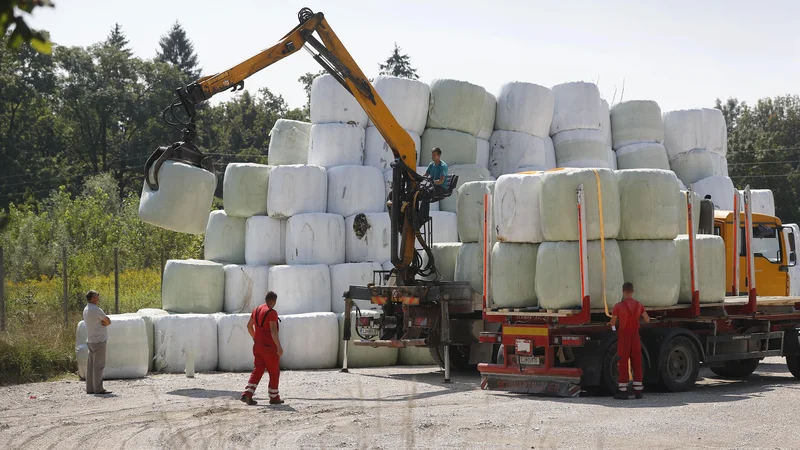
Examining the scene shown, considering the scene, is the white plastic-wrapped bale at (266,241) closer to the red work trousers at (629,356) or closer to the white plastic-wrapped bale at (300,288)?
the white plastic-wrapped bale at (300,288)

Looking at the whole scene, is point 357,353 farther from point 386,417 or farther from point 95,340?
point 386,417

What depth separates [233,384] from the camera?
14.2 m

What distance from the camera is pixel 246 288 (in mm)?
17484

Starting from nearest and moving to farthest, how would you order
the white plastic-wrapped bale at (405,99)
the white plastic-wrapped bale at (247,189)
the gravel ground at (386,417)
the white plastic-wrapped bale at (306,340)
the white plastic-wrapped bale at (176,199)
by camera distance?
the gravel ground at (386,417)
the white plastic-wrapped bale at (176,199)
the white plastic-wrapped bale at (306,340)
the white plastic-wrapped bale at (247,189)
the white plastic-wrapped bale at (405,99)

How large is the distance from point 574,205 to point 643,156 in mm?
9434

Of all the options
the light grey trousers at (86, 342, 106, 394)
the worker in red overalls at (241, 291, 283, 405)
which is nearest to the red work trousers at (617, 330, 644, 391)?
the worker in red overalls at (241, 291, 283, 405)

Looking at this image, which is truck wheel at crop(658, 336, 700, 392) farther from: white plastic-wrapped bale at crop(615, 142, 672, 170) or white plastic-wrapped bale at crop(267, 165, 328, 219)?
white plastic-wrapped bale at crop(615, 142, 672, 170)

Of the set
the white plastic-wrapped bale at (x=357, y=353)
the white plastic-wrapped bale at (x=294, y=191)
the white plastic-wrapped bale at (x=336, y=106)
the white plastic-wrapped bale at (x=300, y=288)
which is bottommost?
the white plastic-wrapped bale at (x=357, y=353)

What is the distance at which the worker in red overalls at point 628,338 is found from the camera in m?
11.7

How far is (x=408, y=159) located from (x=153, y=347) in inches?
197

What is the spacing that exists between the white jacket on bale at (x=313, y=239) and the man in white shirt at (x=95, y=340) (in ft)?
15.0

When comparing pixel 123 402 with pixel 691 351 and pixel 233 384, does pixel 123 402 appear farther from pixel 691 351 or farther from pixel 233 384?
pixel 691 351

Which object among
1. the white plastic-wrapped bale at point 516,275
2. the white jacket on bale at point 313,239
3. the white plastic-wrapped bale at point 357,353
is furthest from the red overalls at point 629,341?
the white jacket on bale at point 313,239

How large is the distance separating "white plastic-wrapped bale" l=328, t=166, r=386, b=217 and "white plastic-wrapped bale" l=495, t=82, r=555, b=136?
3.32 metres
